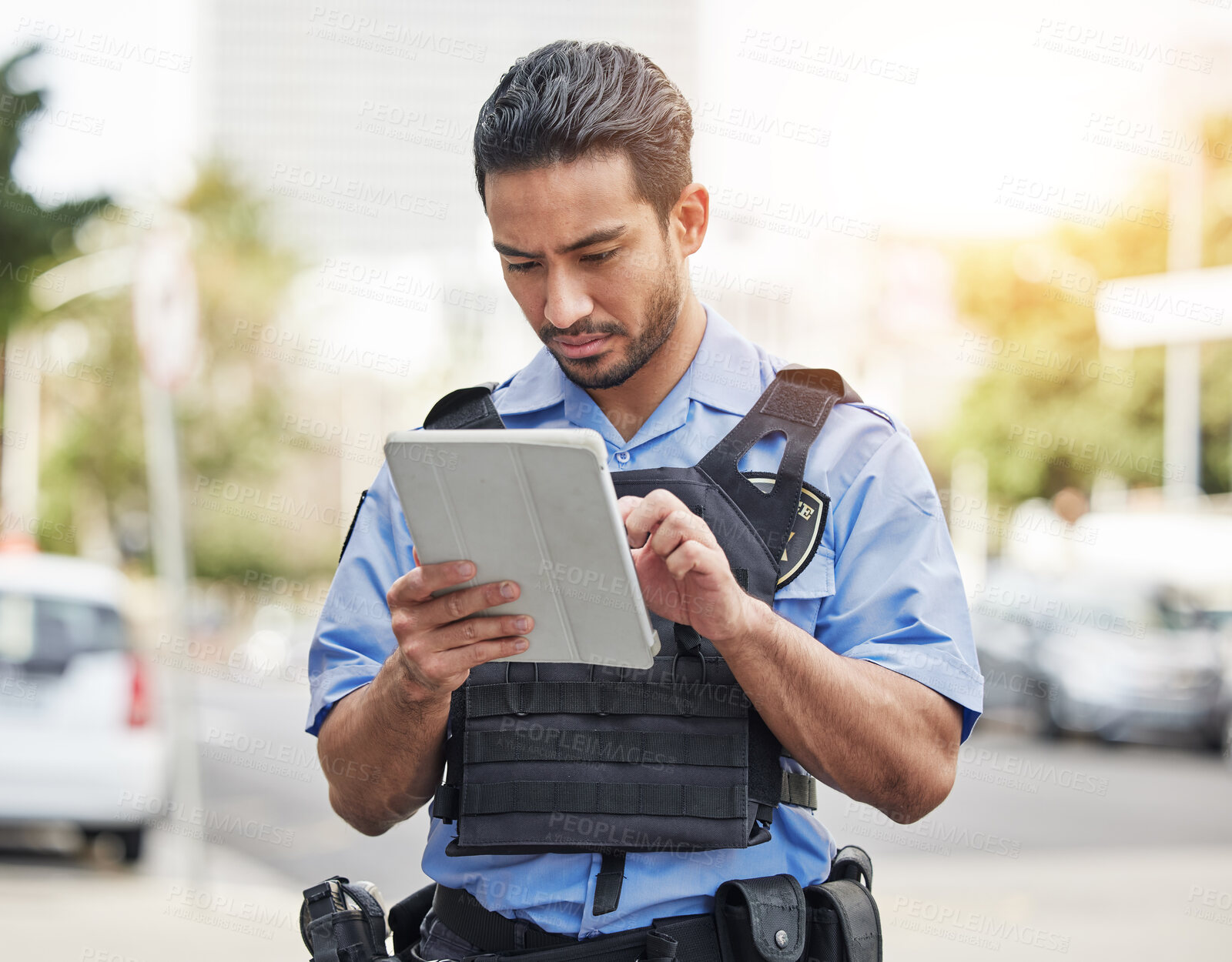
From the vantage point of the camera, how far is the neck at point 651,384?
2.11 m

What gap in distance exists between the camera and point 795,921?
5.95 feet

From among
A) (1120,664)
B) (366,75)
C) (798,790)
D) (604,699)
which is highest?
(366,75)

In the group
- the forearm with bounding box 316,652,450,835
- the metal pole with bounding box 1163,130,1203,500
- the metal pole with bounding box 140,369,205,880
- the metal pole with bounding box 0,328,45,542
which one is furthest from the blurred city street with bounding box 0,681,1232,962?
the metal pole with bounding box 0,328,45,542

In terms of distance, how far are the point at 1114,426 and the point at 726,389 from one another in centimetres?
2430

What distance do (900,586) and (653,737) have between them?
40 cm

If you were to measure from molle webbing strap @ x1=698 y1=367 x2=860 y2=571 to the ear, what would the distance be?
10.6 inches

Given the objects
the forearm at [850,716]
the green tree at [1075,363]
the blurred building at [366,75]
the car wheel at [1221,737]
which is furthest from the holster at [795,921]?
the blurred building at [366,75]

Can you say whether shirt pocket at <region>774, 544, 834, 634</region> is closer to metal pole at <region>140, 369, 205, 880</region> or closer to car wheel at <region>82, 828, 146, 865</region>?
metal pole at <region>140, 369, 205, 880</region>

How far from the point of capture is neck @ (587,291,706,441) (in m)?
2.11

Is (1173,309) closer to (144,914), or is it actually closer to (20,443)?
(144,914)

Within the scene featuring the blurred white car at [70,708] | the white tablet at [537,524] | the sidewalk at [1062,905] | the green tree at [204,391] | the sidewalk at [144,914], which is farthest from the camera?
the green tree at [204,391]

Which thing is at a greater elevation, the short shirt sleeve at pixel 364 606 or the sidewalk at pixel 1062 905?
the short shirt sleeve at pixel 364 606

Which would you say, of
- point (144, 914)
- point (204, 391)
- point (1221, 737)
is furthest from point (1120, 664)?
point (204, 391)

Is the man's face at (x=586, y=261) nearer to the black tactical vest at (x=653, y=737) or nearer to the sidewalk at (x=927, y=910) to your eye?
the black tactical vest at (x=653, y=737)
